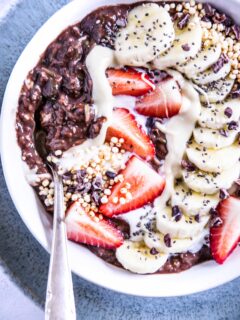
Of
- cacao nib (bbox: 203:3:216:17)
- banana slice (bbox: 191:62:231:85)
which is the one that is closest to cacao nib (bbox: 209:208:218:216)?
banana slice (bbox: 191:62:231:85)

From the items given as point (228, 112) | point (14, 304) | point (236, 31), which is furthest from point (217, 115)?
point (14, 304)

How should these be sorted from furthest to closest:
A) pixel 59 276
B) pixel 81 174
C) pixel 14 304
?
pixel 14 304 → pixel 81 174 → pixel 59 276

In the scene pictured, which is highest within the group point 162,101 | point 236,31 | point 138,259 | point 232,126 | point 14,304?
point 236,31

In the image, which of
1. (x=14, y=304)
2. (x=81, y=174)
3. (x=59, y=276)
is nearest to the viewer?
(x=59, y=276)

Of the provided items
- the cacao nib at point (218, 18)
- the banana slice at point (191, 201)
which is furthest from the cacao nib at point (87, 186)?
the cacao nib at point (218, 18)

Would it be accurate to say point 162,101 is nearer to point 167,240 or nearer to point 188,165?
point 188,165

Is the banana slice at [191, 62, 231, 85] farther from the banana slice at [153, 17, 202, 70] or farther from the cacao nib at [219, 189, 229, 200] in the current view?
the cacao nib at [219, 189, 229, 200]

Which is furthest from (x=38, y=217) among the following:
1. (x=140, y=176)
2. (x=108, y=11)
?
(x=108, y=11)

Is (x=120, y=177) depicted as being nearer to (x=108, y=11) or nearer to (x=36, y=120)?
(x=36, y=120)
